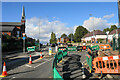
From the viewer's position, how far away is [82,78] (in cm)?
766

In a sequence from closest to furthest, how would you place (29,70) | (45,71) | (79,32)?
(45,71) < (29,70) < (79,32)

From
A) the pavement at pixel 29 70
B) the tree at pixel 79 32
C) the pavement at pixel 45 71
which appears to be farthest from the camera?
the tree at pixel 79 32

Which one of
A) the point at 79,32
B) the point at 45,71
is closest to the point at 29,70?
the point at 45,71

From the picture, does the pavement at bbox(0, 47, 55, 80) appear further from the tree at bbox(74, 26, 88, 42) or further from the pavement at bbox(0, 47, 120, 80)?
the tree at bbox(74, 26, 88, 42)

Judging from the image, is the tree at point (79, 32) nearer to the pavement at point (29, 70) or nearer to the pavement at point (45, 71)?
the pavement at point (45, 71)

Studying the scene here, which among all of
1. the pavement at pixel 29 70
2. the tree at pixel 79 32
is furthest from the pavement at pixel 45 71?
the tree at pixel 79 32

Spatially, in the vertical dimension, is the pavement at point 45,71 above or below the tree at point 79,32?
below

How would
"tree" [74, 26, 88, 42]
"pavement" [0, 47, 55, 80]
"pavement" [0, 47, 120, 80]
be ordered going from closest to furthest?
"pavement" [0, 47, 120, 80]
"pavement" [0, 47, 55, 80]
"tree" [74, 26, 88, 42]

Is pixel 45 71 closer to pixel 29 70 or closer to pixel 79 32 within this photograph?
pixel 29 70

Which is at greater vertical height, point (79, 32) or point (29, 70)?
point (79, 32)

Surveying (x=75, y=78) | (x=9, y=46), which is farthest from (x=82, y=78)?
(x=9, y=46)

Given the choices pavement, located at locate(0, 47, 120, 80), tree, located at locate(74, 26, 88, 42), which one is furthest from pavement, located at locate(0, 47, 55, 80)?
tree, located at locate(74, 26, 88, 42)

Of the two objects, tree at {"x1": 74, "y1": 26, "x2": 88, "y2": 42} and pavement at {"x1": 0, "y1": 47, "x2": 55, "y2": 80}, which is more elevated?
tree at {"x1": 74, "y1": 26, "x2": 88, "y2": 42}

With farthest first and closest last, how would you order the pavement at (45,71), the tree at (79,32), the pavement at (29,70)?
the tree at (79,32) < the pavement at (29,70) < the pavement at (45,71)
